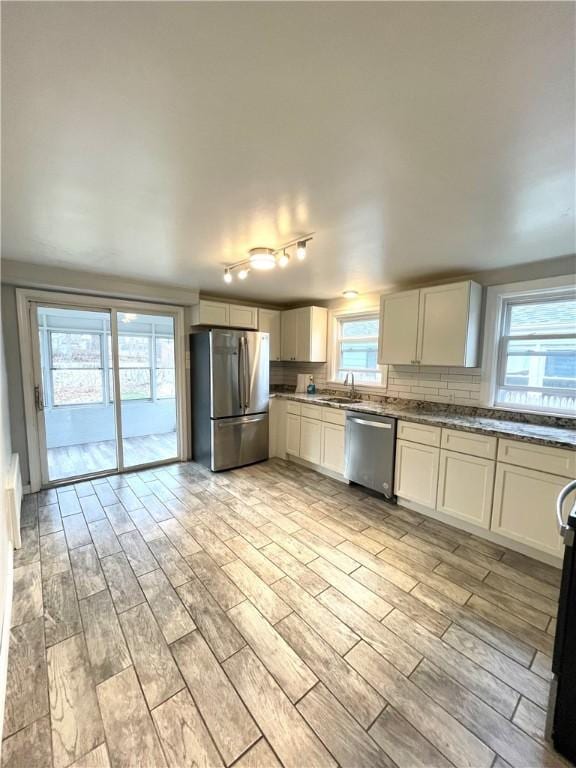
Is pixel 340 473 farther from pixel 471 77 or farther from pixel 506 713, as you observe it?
pixel 471 77

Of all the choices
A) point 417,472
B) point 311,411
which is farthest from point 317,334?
point 417,472

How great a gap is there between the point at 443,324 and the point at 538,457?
4.66 feet

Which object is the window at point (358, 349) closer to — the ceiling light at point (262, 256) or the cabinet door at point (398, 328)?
the cabinet door at point (398, 328)

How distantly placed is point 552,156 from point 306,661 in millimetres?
2568

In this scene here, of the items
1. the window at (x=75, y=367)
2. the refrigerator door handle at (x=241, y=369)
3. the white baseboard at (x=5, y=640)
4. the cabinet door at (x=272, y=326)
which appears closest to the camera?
the white baseboard at (x=5, y=640)

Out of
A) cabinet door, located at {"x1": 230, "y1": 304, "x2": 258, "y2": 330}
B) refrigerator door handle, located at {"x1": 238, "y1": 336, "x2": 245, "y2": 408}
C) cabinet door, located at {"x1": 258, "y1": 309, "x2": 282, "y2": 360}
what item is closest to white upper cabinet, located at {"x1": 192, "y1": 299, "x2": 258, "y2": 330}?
cabinet door, located at {"x1": 230, "y1": 304, "x2": 258, "y2": 330}

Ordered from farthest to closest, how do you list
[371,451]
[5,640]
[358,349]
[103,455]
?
1. [103,455]
2. [358,349]
3. [371,451]
4. [5,640]

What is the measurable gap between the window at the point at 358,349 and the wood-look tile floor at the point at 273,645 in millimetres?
1954

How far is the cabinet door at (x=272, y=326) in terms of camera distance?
470 centimetres

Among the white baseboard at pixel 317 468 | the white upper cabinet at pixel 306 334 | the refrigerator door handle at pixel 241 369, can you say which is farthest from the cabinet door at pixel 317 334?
the white baseboard at pixel 317 468

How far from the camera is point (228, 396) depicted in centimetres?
397

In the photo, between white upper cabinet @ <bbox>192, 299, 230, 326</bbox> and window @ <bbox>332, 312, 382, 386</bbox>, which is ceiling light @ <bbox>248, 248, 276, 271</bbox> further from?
window @ <bbox>332, 312, 382, 386</bbox>

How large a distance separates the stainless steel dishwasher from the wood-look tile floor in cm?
50

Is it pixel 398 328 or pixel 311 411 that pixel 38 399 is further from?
pixel 398 328
